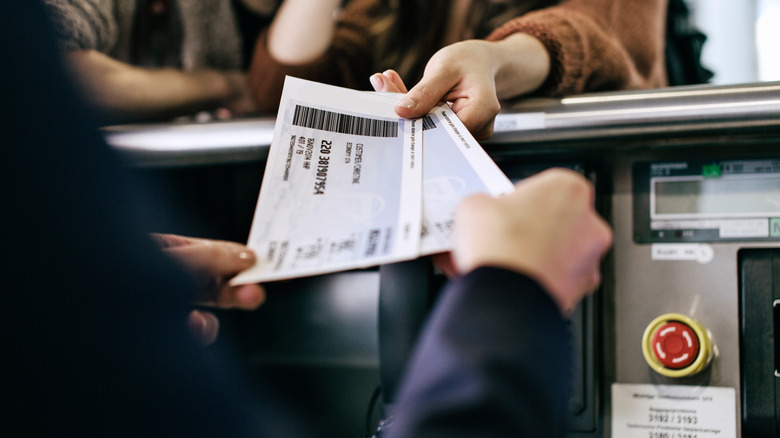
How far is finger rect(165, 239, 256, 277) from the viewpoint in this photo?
0.39 metres

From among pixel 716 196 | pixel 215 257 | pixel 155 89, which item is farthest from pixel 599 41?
pixel 155 89

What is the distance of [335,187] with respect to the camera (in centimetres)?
45

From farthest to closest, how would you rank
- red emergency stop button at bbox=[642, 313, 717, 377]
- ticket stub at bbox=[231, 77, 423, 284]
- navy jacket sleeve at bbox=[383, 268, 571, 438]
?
red emergency stop button at bbox=[642, 313, 717, 377] → ticket stub at bbox=[231, 77, 423, 284] → navy jacket sleeve at bbox=[383, 268, 571, 438]

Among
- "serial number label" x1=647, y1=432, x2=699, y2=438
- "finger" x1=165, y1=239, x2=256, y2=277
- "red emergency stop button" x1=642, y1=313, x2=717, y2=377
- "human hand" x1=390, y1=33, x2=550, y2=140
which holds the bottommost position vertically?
"serial number label" x1=647, y1=432, x2=699, y2=438

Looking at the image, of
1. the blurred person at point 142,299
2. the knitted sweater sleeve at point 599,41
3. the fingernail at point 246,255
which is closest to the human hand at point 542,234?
the blurred person at point 142,299

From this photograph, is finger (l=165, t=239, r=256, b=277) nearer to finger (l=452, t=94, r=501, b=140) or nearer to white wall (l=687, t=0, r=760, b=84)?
finger (l=452, t=94, r=501, b=140)

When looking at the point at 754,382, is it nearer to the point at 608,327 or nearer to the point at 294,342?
the point at 608,327

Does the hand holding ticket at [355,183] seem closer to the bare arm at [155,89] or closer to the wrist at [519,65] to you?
the wrist at [519,65]

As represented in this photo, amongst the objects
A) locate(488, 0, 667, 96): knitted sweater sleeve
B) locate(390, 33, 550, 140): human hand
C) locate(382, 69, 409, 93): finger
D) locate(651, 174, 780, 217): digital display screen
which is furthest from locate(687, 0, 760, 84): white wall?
locate(382, 69, 409, 93): finger

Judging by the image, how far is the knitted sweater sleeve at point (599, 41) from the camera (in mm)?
685

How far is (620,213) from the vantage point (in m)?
0.64

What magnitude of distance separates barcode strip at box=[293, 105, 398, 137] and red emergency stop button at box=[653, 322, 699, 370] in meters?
0.36

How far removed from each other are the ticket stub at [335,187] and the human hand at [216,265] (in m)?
0.02

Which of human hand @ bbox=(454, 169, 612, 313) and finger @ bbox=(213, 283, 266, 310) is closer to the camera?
human hand @ bbox=(454, 169, 612, 313)
